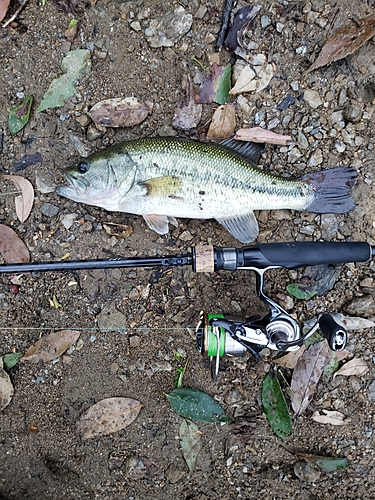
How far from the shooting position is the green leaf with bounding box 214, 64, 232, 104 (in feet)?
10.2

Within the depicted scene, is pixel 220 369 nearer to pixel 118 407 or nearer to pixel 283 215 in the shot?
pixel 118 407

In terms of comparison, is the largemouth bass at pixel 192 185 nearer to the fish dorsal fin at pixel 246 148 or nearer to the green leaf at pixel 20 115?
the fish dorsal fin at pixel 246 148

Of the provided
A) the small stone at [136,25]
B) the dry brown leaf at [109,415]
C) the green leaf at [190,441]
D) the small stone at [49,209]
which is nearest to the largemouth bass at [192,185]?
the small stone at [49,209]

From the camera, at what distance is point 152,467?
3.16 metres

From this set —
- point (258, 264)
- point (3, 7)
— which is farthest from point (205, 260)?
point (3, 7)

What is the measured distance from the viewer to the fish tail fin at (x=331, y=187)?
290 centimetres

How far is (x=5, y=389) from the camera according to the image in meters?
3.10

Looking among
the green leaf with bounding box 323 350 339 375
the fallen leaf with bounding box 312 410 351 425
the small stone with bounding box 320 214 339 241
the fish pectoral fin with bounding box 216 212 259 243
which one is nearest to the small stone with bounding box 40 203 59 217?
the fish pectoral fin with bounding box 216 212 259 243

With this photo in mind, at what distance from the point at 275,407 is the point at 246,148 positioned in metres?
1.86

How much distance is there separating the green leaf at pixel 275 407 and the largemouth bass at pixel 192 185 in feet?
3.48

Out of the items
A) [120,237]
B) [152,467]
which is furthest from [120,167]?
[152,467]

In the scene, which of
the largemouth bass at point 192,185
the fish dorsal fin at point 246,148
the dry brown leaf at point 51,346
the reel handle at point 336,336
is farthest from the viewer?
the dry brown leaf at point 51,346

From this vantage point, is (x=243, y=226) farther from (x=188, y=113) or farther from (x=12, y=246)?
(x=12, y=246)

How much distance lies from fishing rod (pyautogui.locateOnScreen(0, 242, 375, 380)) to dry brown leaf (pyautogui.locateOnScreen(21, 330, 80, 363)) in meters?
0.74
